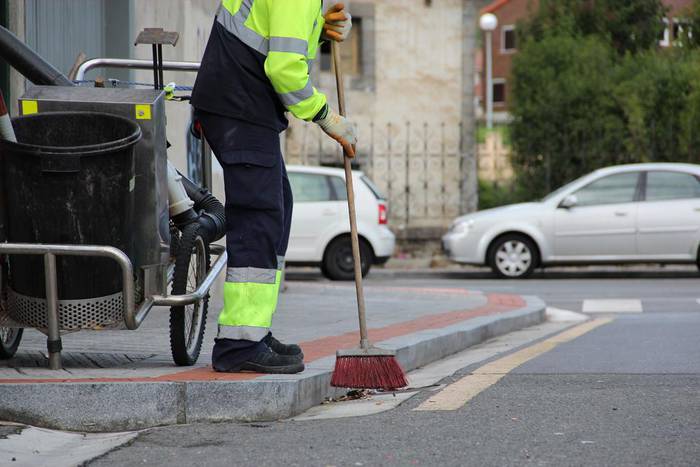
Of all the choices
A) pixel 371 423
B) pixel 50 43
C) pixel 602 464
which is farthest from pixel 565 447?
pixel 50 43

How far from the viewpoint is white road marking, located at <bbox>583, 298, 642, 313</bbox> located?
503 inches

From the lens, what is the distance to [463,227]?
722 inches

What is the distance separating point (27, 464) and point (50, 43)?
529cm

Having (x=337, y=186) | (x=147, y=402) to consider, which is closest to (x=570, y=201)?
(x=337, y=186)

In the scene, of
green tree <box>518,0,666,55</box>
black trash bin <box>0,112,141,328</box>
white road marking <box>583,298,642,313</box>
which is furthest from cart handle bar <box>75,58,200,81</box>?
green tree <box>518,0,666,55</box>

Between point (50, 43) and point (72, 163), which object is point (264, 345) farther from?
point (50, 43)

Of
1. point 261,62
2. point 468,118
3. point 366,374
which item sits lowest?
point 366,374

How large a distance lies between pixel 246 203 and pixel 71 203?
2.23ft

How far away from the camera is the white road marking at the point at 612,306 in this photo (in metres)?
12.8

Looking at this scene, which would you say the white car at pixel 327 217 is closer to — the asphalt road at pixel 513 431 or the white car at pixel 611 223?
the white car at pixel 611 223

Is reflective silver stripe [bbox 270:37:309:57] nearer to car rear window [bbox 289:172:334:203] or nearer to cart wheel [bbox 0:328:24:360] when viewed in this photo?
cart wheel [bbox 0:328:24:360]

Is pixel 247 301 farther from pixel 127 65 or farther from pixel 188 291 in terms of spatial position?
pixel 127 65

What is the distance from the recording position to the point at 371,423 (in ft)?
16.4

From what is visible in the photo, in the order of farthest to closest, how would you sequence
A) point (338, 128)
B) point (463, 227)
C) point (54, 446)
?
point (463, 227)
point (338, 128)
point (54, 446)
